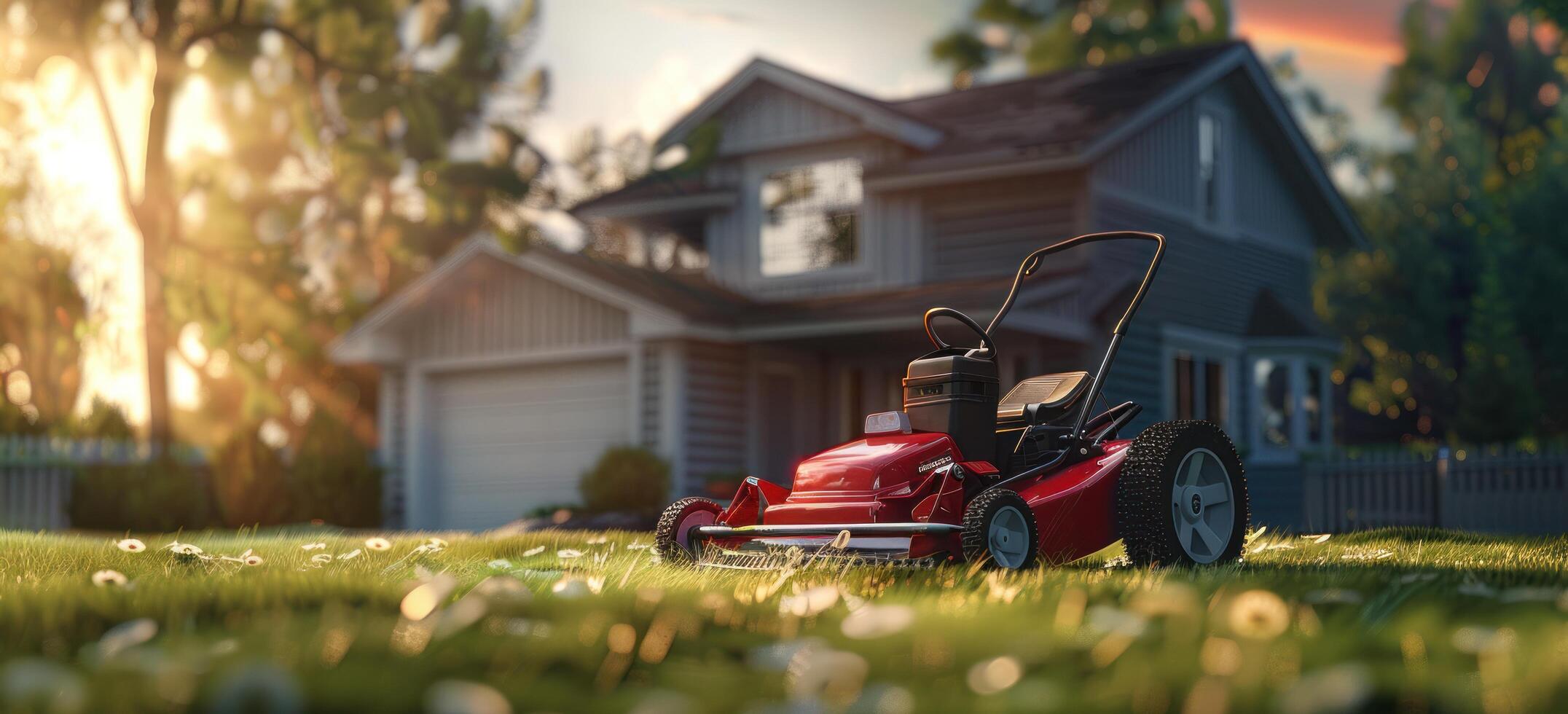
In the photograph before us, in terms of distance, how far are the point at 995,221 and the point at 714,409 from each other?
170 inches

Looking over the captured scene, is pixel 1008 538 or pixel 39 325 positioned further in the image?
pixel 39 325

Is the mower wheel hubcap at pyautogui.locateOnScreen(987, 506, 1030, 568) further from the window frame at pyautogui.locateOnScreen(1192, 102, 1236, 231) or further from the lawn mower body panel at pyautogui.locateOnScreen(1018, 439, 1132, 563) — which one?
the window frame at pyautogui.locateOnScreen(1192, 102, 1236, 231)

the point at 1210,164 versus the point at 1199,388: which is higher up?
the point at 1210,164

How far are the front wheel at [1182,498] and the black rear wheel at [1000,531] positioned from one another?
1.67 ft

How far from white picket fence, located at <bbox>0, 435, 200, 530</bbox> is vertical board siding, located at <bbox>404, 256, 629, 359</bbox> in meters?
4.15

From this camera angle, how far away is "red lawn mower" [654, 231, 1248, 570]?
23.2 feet

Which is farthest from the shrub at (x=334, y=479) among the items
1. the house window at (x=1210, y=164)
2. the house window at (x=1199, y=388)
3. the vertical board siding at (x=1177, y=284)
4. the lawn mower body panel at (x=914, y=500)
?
the lawn mower body panel at (x=914, y=500)

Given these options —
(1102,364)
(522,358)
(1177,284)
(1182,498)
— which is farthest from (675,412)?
(1182,498)

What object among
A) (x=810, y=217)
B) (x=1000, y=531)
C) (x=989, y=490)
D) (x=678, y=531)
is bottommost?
(x=678, y=531)

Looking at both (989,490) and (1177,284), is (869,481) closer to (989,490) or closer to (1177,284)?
(989,490)

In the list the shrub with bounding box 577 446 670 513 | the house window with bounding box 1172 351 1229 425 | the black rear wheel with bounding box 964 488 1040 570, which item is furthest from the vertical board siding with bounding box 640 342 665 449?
the black rear wheel with bounding box 964 488 1040 570

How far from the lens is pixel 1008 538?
22.7 ft

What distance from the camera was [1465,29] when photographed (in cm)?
4991

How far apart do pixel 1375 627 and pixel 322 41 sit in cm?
2230
